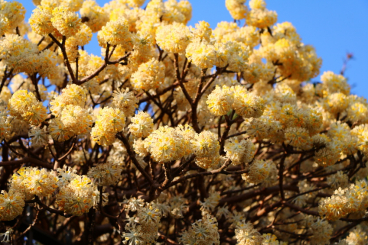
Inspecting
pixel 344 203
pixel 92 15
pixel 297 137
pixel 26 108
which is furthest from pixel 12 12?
pixel 344 203

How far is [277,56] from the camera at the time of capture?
5859mm

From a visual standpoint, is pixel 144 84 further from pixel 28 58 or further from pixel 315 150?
pixel 315 150

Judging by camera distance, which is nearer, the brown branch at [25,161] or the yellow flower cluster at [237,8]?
the brown branch at [25,161]

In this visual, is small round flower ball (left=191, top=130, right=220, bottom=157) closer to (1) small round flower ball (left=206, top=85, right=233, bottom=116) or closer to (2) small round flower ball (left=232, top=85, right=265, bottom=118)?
(1) small round flower ball (left=206, top=85, right=233, bottom=116)

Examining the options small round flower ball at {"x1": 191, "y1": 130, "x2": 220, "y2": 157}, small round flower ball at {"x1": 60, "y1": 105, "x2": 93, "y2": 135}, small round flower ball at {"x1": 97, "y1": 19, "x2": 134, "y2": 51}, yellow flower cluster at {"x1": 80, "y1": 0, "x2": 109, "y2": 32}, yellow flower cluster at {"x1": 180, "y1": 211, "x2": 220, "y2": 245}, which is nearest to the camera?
small round flower ball at {"x1": 191, "y1": 130, "x2": 220, "y2": 157}

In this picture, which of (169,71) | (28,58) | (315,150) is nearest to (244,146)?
(315,150)

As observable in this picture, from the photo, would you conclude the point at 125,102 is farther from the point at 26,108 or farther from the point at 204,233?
the point at 204,233

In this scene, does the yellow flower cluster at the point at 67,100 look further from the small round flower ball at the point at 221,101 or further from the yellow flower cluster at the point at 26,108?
the small round flower ball at the point at 221,101

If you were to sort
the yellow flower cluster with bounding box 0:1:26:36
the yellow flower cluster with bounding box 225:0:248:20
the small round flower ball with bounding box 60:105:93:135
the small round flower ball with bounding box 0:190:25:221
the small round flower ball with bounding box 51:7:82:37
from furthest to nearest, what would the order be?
the yellow flower cluster with bounding box 225:0:248:20
the yellow flower cluster with bounding box 0:1:26:36
the small round flower ball with bounding box 51:7:82:37
the small round flower ball with bounding box 60:105:93:135
the small round flower ball with bounding box 0:190:25:221

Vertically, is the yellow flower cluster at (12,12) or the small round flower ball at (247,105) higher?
the yellow flower cluster at (12,12)

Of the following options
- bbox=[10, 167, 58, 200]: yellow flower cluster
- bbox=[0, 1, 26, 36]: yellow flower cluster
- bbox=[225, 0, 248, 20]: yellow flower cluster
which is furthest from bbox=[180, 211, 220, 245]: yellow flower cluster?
bbox=[225, 0, 248, 20]: yellow flower cluster

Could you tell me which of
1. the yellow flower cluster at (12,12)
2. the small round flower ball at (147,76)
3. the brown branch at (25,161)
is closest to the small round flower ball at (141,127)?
the small round flower ball at (147,76)

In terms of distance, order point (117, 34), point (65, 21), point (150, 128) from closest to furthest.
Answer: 1. point (150, 128)
2. point (65, 21)
3. point (117, 34)

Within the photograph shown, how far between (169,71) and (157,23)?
2.16 feet
